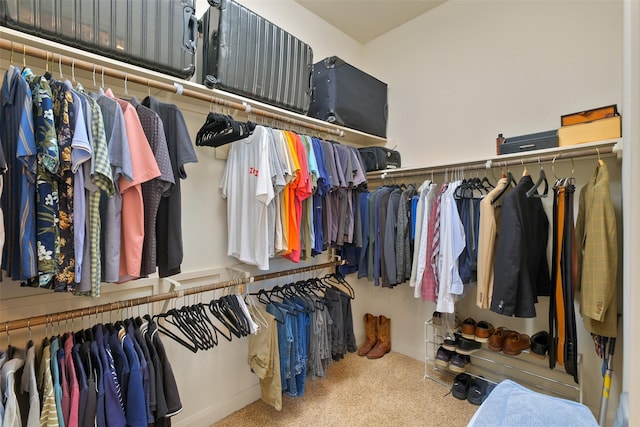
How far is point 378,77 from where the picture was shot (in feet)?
9.70

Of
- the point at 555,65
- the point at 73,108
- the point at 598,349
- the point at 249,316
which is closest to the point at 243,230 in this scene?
the point at 249,316

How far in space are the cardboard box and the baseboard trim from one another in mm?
2572

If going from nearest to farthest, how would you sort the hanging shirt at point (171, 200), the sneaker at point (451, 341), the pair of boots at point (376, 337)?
the hanging shirt at point (171, 200)
the sneaker at point (451, 341)
the pair of boots at point (376, 337)

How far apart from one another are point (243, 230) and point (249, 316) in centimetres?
50

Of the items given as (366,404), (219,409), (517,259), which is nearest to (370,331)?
(366,404)

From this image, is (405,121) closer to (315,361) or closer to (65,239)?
(315,361)

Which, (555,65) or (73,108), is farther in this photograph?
(555,65)

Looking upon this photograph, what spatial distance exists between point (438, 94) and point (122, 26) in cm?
225

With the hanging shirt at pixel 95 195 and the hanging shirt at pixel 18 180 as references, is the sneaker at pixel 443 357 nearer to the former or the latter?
the hanging shirt at pixel 95 195

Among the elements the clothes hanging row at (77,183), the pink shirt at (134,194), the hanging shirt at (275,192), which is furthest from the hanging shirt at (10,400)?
the hanging shirt at (275,192)

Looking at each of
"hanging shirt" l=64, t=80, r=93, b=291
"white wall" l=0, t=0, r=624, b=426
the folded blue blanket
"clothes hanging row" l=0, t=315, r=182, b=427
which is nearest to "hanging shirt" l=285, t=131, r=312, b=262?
"white wall" l=0, t=0, r=624, b=426

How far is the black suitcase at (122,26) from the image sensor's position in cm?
113

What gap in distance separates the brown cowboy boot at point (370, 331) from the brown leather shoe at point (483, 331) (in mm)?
962

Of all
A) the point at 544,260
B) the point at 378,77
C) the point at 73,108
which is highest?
the point at 378,77
